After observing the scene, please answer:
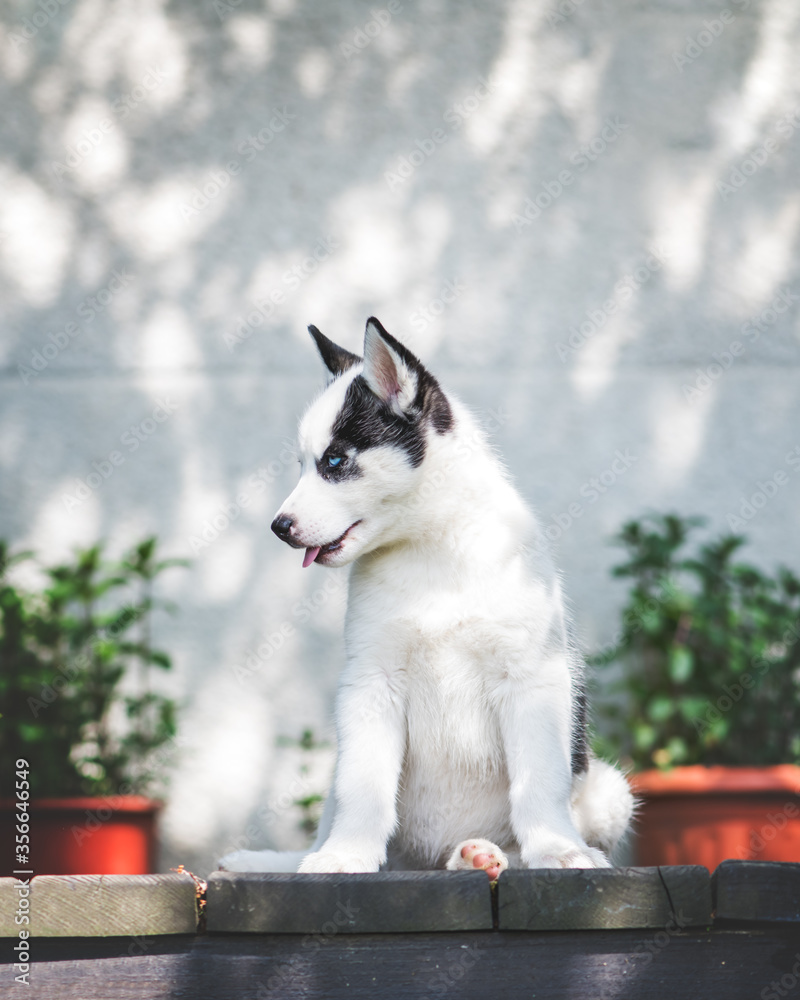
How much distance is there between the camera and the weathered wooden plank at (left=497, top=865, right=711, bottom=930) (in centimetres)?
165

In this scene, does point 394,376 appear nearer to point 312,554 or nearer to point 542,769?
point 312,554

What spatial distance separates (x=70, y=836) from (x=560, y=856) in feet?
8.55

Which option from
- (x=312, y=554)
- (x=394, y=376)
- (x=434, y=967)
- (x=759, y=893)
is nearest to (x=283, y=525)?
(x=312, y=554)

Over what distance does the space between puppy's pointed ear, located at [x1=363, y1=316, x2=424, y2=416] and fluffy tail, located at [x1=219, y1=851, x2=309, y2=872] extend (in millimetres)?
1142

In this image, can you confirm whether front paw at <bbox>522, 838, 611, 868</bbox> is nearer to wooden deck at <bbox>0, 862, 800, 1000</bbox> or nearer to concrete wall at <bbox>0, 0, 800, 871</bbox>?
wooden deck at <bbox>0, 862, 800, 1000</bbox>

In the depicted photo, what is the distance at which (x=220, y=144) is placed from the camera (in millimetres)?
5086

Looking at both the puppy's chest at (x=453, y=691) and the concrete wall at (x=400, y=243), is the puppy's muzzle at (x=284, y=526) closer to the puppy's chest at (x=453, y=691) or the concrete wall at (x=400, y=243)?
the puppy's chest at (x=453, y=691)

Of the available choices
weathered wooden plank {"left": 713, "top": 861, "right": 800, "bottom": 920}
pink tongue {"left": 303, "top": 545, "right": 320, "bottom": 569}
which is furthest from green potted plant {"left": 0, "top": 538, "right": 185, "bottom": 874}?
weathered wooden plank {"left": 713, "top": 861, "right": 800, "bottom": 920}

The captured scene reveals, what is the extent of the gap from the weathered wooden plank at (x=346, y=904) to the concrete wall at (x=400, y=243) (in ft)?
10.9

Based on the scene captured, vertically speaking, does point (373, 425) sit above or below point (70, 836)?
above

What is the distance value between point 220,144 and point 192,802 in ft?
11.2

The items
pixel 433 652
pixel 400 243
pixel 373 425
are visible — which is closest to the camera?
pixel 433 652

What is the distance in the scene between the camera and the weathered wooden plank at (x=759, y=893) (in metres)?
1.65

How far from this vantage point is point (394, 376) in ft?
7.80
